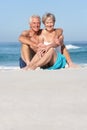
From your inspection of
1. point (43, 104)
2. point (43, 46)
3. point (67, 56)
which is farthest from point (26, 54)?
point (43, 104)

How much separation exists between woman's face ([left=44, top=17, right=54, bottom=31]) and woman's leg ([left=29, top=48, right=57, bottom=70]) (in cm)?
47

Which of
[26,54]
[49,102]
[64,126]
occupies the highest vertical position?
[64,126]

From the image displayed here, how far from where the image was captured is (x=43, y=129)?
209 centimetres

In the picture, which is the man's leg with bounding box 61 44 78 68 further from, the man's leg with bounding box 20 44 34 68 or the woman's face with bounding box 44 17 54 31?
the man's leg with bounding box 20 44 34 68

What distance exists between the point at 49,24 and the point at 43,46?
0.40 m

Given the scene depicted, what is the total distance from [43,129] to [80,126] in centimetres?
23

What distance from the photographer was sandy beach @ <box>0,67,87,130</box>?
2.21 m

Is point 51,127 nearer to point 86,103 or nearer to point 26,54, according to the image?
point 86,103

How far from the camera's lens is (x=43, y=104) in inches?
108

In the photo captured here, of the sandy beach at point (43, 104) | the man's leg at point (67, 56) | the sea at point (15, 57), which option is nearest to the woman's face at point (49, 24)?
the man's leg at point (67, 56)

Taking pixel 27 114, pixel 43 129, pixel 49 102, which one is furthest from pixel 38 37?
pixel 43 129

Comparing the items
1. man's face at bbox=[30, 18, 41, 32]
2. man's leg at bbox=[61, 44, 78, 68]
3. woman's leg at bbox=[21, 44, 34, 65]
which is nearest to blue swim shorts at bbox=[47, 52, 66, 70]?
man's leg at bbox=[61, 44, 78, 68]

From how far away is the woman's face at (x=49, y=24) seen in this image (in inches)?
223

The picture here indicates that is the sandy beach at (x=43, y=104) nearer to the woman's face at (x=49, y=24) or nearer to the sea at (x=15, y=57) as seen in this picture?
the woman's face at (x=49, y=24)
